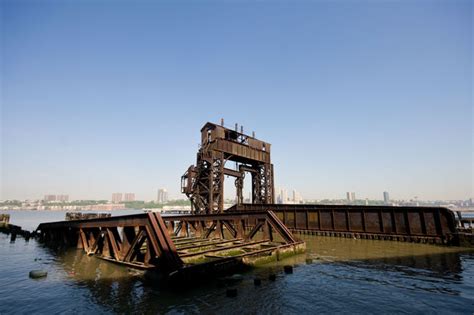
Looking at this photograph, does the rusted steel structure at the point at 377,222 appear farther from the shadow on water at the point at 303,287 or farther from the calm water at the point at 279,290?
the calm water at the point at 279,290

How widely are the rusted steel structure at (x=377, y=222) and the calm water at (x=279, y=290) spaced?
15.6 feet

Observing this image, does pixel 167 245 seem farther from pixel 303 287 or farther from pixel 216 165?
pixel 216 165

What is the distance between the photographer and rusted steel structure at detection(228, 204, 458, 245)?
54.2ft

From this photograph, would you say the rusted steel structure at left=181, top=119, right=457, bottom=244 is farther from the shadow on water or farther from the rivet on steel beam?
the rivet on steel beam

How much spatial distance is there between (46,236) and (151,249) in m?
20.0

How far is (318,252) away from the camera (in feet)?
46.8

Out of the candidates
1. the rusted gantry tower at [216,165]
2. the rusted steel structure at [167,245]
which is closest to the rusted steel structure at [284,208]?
the rusted gantry tower at [216,165]

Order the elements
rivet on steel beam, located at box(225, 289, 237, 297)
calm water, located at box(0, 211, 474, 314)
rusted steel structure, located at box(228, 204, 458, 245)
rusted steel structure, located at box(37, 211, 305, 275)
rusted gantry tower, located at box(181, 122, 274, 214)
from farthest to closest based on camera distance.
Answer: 1. rusted gantry tower, located at box(181, 122, 274, 214)
2. rusted steel structure, located at box(228, 204, 458, 245)
3. rusted steel structure, located at box(37, 211, 305, 275)
4. rivet on steel beam, located at box(225, 289, 237, 297)
5. calm water, located at box(0, 211, 474, 314)

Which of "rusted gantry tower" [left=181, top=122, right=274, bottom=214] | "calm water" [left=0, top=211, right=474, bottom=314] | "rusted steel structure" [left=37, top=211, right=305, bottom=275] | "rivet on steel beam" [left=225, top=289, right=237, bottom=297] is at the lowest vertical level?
"calm water" [left=0, top=211, right=474, bottom=314]

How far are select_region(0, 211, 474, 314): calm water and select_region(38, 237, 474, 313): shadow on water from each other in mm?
27

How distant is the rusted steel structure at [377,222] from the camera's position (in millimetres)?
16516

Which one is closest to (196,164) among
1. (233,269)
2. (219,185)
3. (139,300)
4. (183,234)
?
(219,185)

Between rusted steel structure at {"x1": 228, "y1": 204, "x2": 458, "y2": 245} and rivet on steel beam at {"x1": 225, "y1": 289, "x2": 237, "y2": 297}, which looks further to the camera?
rusted steel structure at {"x1": 228, "y1": 204, "x2": 458, "y2": 245}

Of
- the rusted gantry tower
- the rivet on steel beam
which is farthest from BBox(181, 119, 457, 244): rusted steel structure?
the rivet on steel beam
